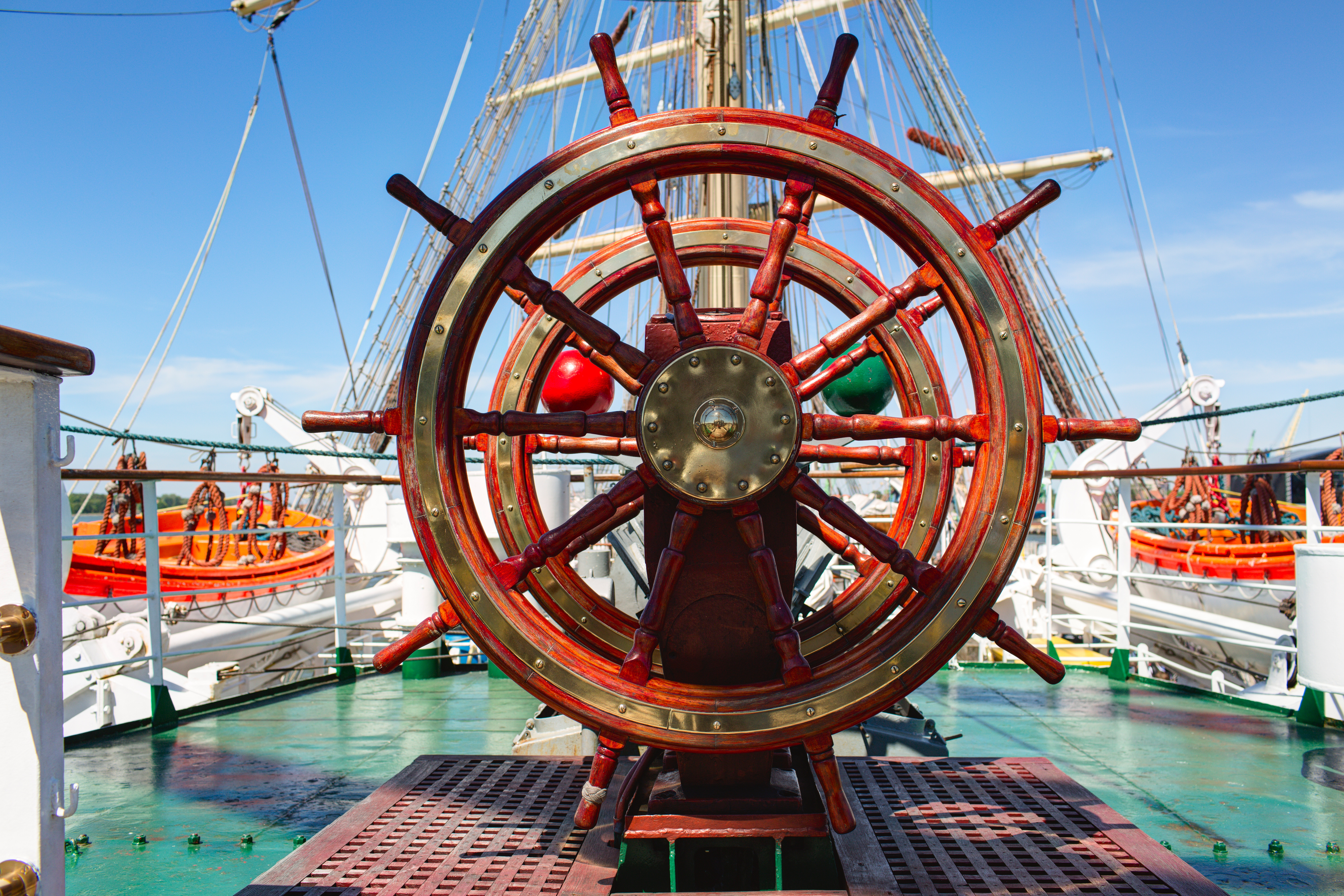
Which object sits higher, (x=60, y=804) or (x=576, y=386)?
(x=576, y=386)

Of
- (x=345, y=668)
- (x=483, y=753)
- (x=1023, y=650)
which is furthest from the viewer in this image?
(x=345, y=668)

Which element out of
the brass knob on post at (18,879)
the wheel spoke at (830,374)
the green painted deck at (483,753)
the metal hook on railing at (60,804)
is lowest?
the green painted deck at (483,753)

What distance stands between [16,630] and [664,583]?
0.78m

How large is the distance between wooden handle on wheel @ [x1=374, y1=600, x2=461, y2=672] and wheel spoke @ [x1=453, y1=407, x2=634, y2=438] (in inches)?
10.9

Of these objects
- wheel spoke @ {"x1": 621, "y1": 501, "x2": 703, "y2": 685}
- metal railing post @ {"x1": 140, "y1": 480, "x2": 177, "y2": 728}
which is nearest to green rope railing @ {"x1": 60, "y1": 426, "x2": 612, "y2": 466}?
metal railing post @ {"x1": 140, "y1": 480, "x2": 177, "y2": 728}

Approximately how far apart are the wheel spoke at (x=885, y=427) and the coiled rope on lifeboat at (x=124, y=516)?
8458 millimetres

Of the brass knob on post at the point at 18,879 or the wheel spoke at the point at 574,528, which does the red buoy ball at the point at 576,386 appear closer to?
the wheel spoke at the point at 574,528

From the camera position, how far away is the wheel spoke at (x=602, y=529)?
160 cm

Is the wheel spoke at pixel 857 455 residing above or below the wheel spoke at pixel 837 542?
above

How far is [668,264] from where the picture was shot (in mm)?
1396

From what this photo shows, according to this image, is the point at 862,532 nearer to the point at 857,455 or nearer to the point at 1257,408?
the point at 857,455

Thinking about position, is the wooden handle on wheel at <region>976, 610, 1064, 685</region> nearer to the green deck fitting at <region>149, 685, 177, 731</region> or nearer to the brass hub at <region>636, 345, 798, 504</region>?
the brass hub at <region>636, 345, 798, 504</region>

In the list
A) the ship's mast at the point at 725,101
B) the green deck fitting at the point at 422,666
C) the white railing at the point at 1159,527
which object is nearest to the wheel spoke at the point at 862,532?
the white railing at the point at 1159,527

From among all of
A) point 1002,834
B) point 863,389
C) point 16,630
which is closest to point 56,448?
point 16,630
